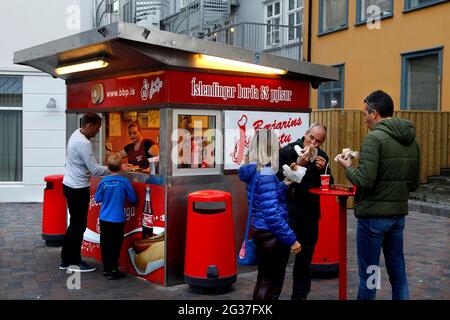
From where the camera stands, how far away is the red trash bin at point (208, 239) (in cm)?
573

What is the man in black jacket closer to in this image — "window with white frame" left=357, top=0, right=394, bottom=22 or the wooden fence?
the wooden fence

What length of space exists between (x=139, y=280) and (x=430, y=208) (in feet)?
22.6

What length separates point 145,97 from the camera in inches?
250

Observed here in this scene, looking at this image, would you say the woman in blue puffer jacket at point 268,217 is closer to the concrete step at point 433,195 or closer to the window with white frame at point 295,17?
the concrete step at point 433,195

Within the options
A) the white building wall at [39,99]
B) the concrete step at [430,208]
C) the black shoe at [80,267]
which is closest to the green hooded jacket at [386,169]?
the black shoe at [80,267]

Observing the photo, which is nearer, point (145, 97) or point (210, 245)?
point (210, 245)

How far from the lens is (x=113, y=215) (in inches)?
249

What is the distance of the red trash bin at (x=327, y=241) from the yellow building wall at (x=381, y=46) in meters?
7.75

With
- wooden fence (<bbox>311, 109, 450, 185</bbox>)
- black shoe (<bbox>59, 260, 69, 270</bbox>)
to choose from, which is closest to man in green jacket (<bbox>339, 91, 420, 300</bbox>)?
black shoe (<bbox>59, 260, 69, 270</bbox>)
